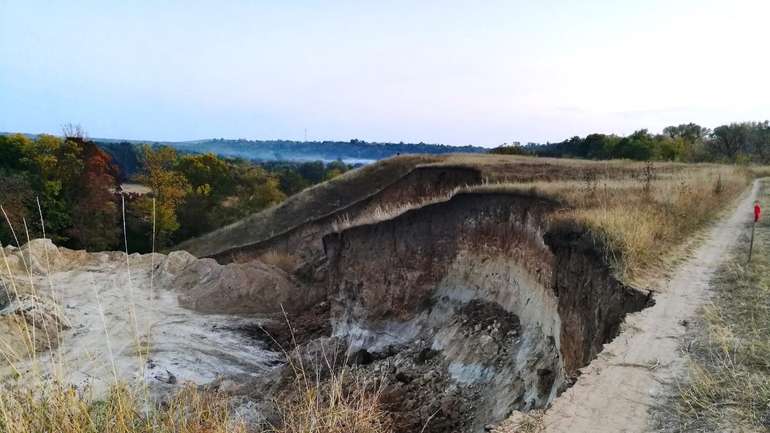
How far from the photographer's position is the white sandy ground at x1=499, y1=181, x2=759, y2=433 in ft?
13.9

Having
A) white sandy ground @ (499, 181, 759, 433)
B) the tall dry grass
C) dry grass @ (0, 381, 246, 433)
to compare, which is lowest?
white sandy ground @ (499, 181, 759, 433)

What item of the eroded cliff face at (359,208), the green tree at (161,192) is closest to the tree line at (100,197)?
the green tree at (161,192)

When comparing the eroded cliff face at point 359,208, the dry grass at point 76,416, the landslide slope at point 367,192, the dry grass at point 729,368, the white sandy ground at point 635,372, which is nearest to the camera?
the dry grass at point 76,416

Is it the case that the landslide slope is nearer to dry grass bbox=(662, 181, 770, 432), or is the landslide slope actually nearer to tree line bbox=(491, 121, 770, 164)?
dry grass bbox=(662, 181, 770, 432)

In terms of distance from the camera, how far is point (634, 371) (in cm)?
504

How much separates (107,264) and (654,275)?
28.9 metres

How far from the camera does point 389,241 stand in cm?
1794

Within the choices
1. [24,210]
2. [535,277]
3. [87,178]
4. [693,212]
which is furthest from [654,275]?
[87,178]

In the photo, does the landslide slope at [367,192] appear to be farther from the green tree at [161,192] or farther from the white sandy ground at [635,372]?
the white sandy ground at [635,372]

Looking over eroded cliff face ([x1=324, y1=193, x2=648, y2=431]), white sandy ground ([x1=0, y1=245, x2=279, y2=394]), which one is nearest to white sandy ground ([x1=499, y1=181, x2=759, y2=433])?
eroded cliff face ([x1=324, y1=193, x2=648, y2=431])

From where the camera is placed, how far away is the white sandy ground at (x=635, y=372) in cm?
422

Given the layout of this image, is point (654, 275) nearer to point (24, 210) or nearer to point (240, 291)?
point (240, 291)

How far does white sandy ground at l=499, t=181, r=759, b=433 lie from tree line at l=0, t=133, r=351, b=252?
3219 centimetres

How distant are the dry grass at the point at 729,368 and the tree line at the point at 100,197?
3280cm
